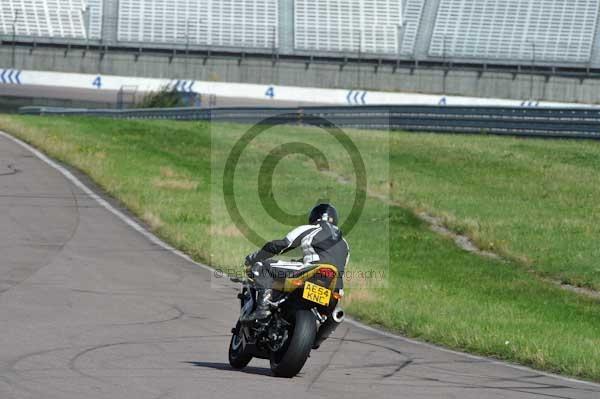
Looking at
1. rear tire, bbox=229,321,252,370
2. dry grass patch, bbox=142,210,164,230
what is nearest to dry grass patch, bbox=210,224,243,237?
dry grass patch, bbox=142,210,164,230

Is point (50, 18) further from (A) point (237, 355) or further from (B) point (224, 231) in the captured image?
(A) point (237, 355)

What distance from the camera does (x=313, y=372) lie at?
31.4 feet

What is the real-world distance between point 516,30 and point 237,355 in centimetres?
5061

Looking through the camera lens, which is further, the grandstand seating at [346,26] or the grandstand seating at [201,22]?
the grandstand seating at [201,22]

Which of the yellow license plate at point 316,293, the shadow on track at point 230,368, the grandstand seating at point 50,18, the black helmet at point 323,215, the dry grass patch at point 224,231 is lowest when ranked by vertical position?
the shadow on track at point 230,368

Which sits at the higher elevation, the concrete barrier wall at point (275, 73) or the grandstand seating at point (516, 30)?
the grandstand seating at point (516, 30)

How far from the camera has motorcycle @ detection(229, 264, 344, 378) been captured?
8922 mm

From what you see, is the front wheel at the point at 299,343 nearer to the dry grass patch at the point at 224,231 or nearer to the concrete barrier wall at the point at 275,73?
the dry grass patch at the point at 224,231

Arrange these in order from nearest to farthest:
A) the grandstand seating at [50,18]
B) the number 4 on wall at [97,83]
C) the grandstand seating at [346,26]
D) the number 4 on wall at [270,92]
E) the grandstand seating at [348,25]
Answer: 1. the number 4 on wall at [270,92]
2. the number 4 on wall at [97,83]
3. the grandstand seating at [346,26]
4. the grandstand seating at [50,18]
5. the grandstand seating at [348,25]

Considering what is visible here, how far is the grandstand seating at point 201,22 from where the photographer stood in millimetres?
58344

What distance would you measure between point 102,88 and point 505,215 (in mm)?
35811

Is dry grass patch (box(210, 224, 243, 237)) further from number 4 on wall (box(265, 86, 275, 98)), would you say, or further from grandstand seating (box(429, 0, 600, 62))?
grandstand seating (box(429, 0, 600, 62))

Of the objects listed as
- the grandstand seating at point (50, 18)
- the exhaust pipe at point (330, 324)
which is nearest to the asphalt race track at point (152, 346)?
the exhaust pipe at point (330, 324)

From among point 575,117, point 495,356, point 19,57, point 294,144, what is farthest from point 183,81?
point 495,356
